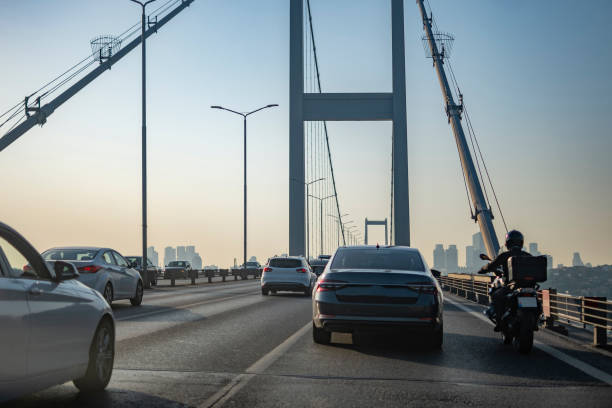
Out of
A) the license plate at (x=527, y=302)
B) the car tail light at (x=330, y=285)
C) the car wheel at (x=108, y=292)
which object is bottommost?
the car wheel at (x=108, y=292)

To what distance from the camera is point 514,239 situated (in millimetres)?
10828

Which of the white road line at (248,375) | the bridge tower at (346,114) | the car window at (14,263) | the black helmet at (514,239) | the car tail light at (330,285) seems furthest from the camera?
the bridge tower at (346,114)

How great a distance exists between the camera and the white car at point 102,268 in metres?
Answer: 16.4

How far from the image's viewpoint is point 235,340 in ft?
36.7

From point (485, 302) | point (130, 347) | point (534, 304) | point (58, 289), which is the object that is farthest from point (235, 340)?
point (485, 302)

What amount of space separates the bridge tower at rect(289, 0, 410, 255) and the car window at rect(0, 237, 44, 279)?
5237 cm

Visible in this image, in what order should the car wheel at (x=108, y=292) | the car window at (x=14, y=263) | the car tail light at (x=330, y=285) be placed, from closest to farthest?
the car window at (x=14, y=263) < the car tail light at (x=330, y=285) < the car wheel at (x=108, y=292)

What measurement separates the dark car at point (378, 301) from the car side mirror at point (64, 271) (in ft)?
14.9

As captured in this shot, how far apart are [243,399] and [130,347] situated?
4.03 meters

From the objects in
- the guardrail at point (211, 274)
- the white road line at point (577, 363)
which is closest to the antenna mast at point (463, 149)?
the guardrail at point (211, 274)

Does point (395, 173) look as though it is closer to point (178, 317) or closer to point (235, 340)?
point (178, 317)

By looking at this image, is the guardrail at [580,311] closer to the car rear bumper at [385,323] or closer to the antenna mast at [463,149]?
the car rear bumper at [385,323]

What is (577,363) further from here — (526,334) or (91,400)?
(91,400)

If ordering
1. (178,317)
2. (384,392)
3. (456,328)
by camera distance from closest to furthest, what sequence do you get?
1. (384,392)
2. (456,328)
3. (178,317)
